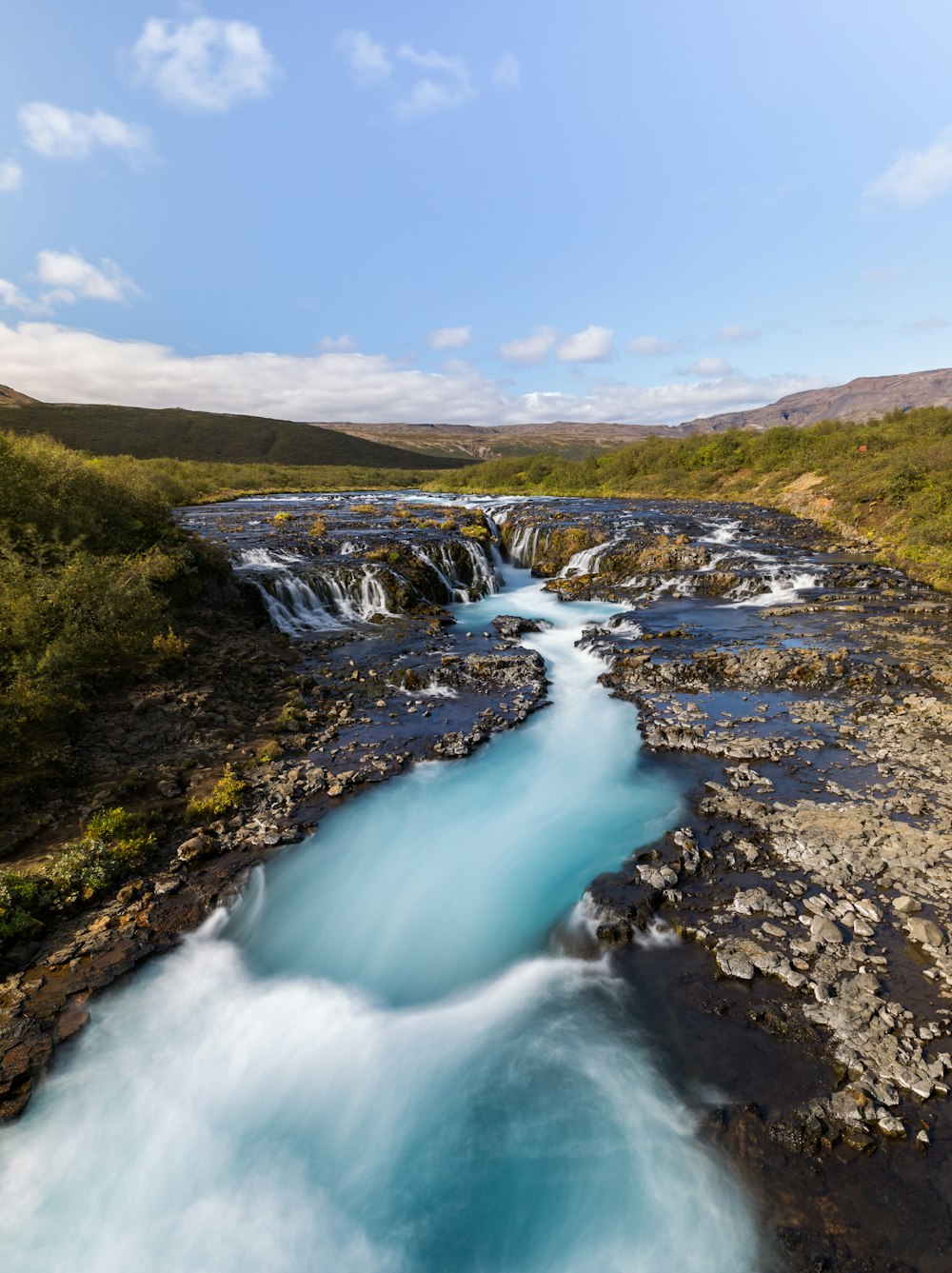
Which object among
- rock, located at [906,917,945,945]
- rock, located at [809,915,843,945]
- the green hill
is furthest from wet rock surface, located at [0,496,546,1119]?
the green hill

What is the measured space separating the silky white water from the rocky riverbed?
1.97 ft

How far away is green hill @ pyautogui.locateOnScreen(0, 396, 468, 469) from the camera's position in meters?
131

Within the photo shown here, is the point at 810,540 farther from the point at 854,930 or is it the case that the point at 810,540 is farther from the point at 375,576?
the point at 854,930

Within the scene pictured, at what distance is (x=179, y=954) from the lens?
8188 mm

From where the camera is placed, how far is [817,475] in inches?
2044

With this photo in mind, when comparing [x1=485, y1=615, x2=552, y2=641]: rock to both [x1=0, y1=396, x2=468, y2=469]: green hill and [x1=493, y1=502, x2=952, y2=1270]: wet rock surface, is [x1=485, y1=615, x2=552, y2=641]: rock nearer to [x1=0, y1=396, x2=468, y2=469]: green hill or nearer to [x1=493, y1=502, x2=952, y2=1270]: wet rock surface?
[x1=493, y1=502, x2=952, y2=1270]: wet rock surface

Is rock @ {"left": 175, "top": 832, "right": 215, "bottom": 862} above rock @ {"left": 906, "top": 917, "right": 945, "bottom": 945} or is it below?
below

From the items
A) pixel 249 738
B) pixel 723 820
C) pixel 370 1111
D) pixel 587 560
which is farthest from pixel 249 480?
pixel 370 1111

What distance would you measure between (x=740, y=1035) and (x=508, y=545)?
3358cm

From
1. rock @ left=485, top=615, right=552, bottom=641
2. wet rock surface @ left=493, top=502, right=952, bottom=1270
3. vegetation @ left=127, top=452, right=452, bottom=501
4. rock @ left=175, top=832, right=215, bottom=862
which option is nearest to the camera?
wet rock surface @ left=493, top=502, right=952, bottom=1270

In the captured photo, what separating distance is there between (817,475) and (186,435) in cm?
15736

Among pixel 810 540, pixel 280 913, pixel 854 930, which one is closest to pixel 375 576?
pixel 280 913

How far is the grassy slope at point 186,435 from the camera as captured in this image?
131500 millimetres

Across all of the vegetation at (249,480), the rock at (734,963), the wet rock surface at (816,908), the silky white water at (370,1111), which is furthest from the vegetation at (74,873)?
the vegetation at (249,480)
